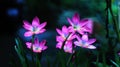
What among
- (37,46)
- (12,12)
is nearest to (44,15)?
(12,12)

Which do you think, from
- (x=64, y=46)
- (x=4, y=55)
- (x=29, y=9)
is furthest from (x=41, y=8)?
(x=64, y=46)

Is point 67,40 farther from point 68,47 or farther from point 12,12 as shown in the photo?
point 12,12

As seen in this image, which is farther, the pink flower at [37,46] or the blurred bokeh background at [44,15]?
the blurred bokeh background at [44,15]

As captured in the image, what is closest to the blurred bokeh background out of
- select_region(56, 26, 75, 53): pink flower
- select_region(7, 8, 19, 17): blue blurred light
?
select_region(7, 8, 19, 17): blue blurred light

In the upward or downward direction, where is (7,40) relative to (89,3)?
downward

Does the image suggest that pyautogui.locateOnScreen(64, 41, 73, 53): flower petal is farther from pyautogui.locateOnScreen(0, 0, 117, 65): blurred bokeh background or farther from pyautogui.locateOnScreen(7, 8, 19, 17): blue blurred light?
pyautogui.locateOnScreen(7, 8, 19, 17): blue blurred light

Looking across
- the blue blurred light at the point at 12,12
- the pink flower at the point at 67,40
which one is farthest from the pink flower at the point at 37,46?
the blue blurred light at the point at 12,12

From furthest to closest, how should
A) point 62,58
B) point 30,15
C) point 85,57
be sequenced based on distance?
point 30,15
point 85,57
point 62,58

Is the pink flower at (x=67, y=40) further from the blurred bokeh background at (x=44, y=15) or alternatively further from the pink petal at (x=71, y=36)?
the blurred bokeh background at (x=44, y=15)

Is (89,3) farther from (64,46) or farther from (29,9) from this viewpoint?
(64,46)
